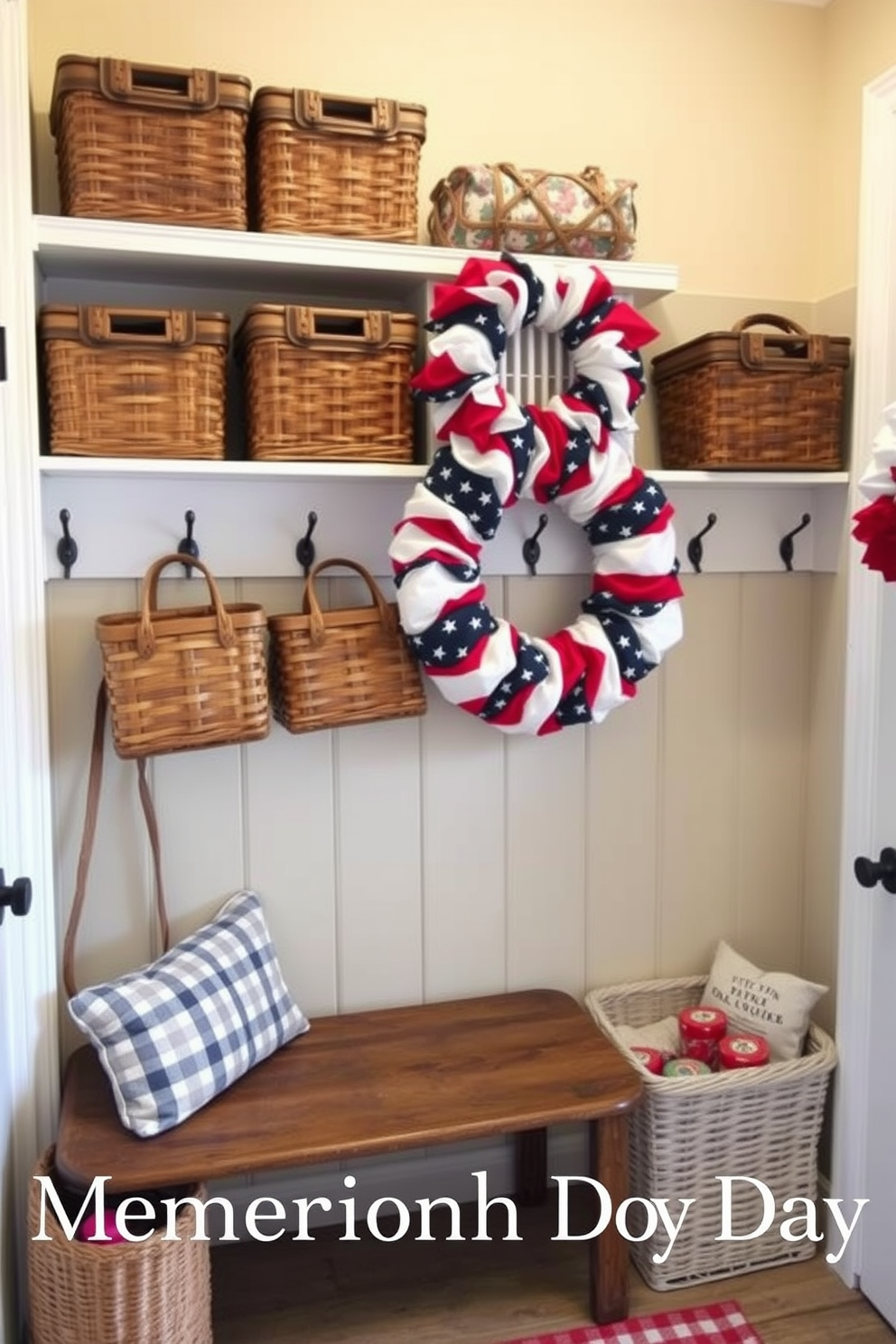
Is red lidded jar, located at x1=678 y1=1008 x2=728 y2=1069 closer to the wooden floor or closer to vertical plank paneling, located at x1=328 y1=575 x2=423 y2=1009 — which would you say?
the wooden floor

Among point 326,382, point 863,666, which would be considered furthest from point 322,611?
point 863,666

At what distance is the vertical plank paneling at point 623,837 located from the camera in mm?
2135

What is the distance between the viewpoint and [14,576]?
5.42ft

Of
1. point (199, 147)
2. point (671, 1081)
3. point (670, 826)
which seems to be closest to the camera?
point (199, 147)

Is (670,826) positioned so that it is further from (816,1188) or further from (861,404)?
(861,404)

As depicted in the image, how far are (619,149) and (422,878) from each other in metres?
1.39

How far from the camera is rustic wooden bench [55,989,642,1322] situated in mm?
1569

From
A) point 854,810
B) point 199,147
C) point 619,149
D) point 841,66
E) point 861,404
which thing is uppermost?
point 841,66

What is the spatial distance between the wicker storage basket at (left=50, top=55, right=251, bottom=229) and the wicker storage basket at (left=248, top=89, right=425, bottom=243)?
1.9 inches

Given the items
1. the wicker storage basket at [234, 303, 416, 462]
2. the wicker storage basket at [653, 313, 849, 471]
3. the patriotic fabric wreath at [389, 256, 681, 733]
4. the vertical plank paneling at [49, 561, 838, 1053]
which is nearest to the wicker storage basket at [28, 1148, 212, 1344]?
the vertical plank paneling at [49, 561, 838, 1053]

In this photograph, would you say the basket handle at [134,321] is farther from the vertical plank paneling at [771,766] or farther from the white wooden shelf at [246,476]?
the vertical plank paneling at [771,766]

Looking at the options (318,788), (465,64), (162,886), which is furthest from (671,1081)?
(465,64)

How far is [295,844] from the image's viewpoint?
196cm

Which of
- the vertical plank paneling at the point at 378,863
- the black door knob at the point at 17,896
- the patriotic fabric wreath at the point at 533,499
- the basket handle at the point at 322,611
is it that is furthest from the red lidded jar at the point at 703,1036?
the black door knob at the point at 17,896
